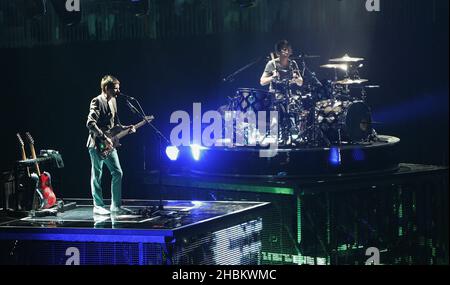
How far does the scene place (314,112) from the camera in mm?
9820

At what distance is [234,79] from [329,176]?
2231 millimetres

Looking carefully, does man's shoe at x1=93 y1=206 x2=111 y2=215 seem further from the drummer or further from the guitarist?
the drummer

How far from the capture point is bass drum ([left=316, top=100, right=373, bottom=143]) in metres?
9.80

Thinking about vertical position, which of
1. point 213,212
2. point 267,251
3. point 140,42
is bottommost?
point 267,251

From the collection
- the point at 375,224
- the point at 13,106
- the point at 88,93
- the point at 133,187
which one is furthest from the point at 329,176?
the point at 13,106

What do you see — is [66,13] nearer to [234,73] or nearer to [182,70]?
[182,70]

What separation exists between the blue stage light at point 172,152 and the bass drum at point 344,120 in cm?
168

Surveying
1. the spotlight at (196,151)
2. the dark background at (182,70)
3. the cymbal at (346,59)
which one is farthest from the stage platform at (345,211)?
the cymbal at (346,59)

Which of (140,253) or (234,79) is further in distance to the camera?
(234,79)

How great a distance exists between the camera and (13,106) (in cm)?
1041

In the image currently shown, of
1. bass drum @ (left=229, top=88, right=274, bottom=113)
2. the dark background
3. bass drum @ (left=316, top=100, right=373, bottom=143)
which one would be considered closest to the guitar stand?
the dark background

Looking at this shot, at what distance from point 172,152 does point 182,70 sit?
1.22 metres

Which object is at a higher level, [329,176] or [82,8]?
[82,8]
